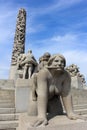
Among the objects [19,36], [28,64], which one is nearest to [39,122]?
[28,64]

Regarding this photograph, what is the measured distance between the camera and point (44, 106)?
3.63m

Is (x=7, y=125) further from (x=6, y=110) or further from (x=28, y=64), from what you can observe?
(x=28, y=64)

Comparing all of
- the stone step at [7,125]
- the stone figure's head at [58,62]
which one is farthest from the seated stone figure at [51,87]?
the stone step at [7,125]

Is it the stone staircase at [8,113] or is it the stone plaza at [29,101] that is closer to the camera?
the stone plaza at [29,101]

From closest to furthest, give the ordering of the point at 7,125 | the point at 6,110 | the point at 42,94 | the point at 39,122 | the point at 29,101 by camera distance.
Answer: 1. the point at 39,122
2. the point at 42,94
3. the point at 29,101
4. the point at 7,125
5. the point at 6,110

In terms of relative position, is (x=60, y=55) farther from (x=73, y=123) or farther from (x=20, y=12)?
(x=20, y=12)

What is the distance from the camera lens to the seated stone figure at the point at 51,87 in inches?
144

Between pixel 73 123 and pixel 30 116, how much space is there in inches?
29.4

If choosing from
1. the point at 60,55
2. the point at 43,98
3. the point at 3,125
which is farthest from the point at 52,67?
Result: the point at 3,125

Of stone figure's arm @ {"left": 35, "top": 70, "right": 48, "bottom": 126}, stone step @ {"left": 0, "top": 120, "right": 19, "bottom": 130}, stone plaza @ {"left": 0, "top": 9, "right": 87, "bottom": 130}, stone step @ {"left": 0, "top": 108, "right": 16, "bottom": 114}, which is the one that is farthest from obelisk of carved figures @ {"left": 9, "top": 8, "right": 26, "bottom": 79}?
stone figure's arm @ {"left": 35, "top": 70, "right": 48, "bottom": 126}

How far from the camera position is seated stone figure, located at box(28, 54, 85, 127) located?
3.65 meters

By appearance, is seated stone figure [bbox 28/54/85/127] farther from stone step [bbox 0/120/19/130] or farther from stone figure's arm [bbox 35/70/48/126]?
stone step [bbox 0/120/19/130]

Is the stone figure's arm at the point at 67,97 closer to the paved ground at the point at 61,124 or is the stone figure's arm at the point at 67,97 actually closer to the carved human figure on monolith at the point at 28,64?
the paved ground at the point at 61,124

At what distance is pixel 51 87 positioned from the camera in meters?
3.79
